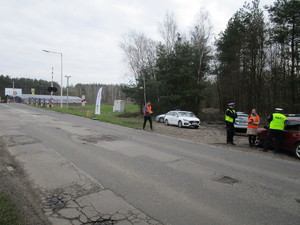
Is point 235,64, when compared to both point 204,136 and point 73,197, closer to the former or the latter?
point 204,136

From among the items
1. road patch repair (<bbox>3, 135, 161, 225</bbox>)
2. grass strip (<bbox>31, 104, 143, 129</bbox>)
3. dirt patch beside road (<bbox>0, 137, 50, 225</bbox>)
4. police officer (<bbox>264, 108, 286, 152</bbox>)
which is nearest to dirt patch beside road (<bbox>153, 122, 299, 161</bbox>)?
police officer (<bbox>264, 108, 286, 152</bbox>)

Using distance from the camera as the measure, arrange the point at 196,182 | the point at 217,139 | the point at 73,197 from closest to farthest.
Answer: the point at 73,197 < the point at 196,182 < the point at 217,139

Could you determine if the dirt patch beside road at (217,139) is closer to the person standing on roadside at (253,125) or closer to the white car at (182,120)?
the person standing on roadside at (253,125)

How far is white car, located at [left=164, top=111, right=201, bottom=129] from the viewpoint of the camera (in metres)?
18.0

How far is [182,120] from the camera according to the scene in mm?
18250

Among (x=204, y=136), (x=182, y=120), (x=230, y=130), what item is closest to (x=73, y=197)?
(x=230, y=130)

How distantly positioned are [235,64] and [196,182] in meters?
26.2

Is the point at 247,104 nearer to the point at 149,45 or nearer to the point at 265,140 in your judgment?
the point at 149,45

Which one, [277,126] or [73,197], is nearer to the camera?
[73,197]

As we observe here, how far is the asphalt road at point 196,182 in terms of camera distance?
3467 mm

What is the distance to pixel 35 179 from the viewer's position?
475cm

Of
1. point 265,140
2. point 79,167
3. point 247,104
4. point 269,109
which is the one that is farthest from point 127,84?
point 79,167

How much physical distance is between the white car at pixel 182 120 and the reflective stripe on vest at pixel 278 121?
9531 mm

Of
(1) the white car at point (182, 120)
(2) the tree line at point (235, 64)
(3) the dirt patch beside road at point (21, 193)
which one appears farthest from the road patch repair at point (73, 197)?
(2) the tree line at point (235, 64)
